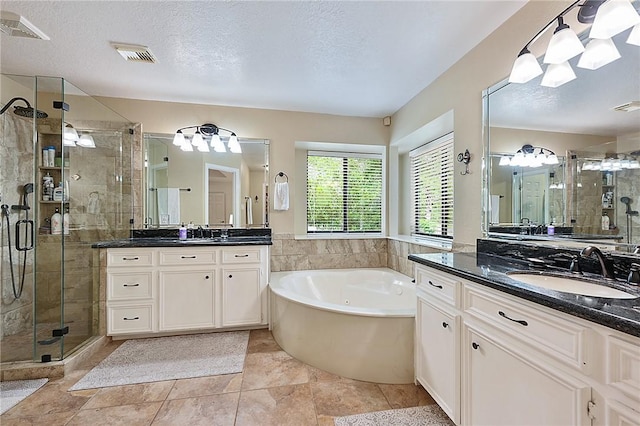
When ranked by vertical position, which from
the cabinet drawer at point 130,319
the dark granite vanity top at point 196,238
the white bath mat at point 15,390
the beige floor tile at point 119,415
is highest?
the dark granite vanity top at point 196,238

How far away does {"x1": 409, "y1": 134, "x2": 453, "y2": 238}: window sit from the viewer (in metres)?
3.03

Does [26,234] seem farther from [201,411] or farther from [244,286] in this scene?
[201,411]

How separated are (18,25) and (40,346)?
2.26m

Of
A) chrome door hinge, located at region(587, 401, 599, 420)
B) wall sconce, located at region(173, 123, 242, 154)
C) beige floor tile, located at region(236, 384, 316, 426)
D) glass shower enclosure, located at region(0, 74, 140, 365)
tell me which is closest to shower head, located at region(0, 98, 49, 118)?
glass shower enclosure, located at region(0, 74, 140, 365)

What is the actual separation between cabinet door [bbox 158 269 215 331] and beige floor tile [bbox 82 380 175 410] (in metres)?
0.72

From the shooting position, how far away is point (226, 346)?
2535mm

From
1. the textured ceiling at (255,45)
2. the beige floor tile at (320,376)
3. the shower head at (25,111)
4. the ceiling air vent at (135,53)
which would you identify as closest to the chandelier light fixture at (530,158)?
the textured ceiling at (255,45)

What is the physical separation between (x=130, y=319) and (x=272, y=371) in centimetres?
148

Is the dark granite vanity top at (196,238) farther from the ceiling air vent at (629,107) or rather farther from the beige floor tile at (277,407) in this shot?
the ceiling air vent at (629,107)

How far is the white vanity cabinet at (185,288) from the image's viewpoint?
8.57 ft

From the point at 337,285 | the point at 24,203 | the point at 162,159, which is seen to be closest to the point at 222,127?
the point at 162,159

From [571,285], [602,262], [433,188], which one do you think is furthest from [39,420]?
[433,188]

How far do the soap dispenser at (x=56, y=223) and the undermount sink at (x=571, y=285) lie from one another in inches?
129

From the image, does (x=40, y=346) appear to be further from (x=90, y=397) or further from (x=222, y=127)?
(x=222, y=127)
